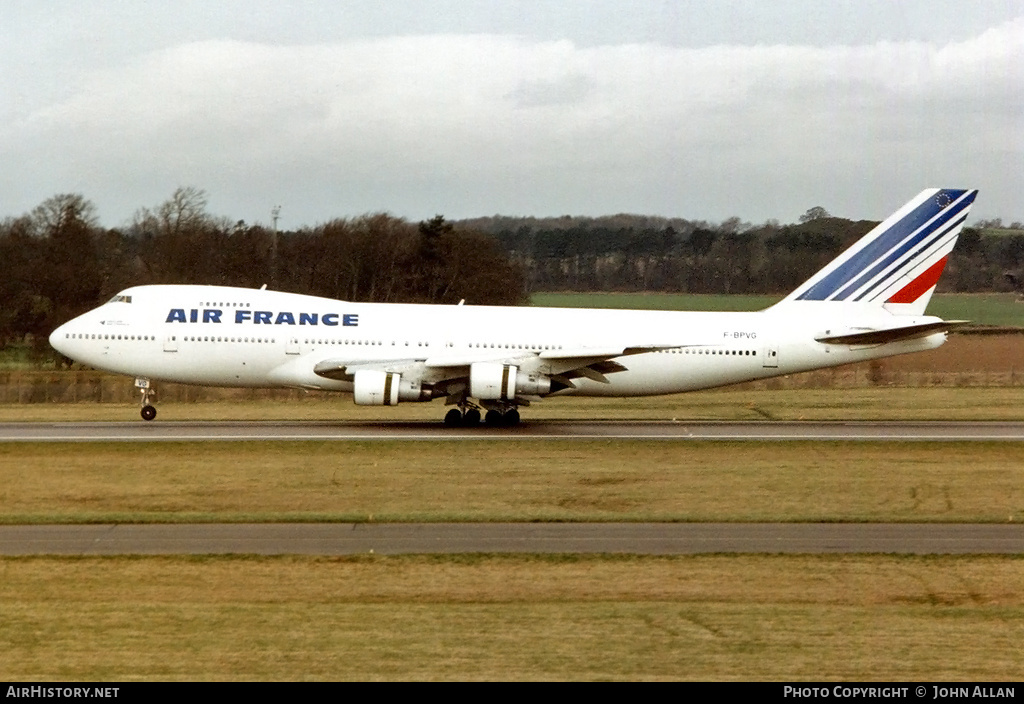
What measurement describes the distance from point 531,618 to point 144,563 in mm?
6806

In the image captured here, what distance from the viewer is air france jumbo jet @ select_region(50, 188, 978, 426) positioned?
37.8 meters

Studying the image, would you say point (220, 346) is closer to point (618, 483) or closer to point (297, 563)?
point (618, 483)

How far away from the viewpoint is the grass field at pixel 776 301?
6875 cm

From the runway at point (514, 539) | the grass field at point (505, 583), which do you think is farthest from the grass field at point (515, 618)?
the runway at point (514, 539)

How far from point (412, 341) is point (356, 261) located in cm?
4269

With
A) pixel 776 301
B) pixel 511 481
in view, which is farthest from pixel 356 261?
pixel 511 481

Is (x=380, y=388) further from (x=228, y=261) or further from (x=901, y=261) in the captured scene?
(x=228, y=261)

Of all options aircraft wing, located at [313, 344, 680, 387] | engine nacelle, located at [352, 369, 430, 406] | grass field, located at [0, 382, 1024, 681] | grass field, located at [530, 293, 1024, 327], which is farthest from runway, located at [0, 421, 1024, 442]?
grass field, located at [530, 293, 1024, 327]

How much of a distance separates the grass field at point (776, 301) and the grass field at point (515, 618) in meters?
46.3

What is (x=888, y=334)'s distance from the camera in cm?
3909

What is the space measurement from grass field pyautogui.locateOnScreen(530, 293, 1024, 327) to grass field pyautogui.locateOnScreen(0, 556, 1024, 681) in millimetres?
46347

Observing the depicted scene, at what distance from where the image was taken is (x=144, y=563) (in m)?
19.6

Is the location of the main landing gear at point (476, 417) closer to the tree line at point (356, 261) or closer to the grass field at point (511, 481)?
the grass field at point (511, 481)
